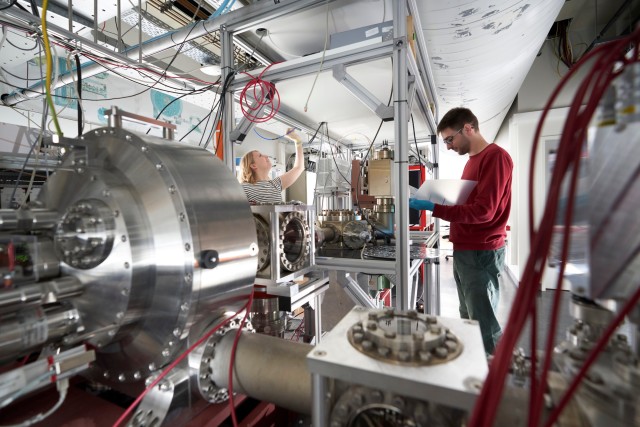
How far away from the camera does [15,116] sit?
98.0 inches

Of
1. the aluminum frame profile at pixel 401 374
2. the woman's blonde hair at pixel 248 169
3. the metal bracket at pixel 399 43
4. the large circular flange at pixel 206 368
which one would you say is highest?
the metal bracket at pixel 399 43

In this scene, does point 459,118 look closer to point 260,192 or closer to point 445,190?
point 445,190

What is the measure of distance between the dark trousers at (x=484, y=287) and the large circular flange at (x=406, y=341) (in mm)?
1410

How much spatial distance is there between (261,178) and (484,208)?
1.43 metres

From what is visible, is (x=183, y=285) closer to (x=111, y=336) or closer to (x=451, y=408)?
(x=111, y=336)

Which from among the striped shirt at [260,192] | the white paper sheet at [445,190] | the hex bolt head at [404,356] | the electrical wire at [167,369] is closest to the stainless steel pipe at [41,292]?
the electrical wire at [167,369]

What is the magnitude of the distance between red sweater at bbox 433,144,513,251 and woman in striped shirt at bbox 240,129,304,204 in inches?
35.6

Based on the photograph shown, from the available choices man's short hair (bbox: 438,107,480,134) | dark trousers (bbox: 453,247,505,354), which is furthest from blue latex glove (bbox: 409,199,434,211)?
man's short hair (bbox: 438,107,480,134)

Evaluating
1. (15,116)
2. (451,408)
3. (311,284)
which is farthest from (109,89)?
(451,408)

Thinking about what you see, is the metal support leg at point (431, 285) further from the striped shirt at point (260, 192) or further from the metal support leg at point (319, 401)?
the metal support leg at point (319, 401)

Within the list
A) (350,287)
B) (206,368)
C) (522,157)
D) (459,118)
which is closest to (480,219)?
(459,118)

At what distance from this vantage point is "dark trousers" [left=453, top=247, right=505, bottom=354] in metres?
1.66

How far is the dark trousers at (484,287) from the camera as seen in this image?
5.46 ft

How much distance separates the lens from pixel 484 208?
61.4 inches
